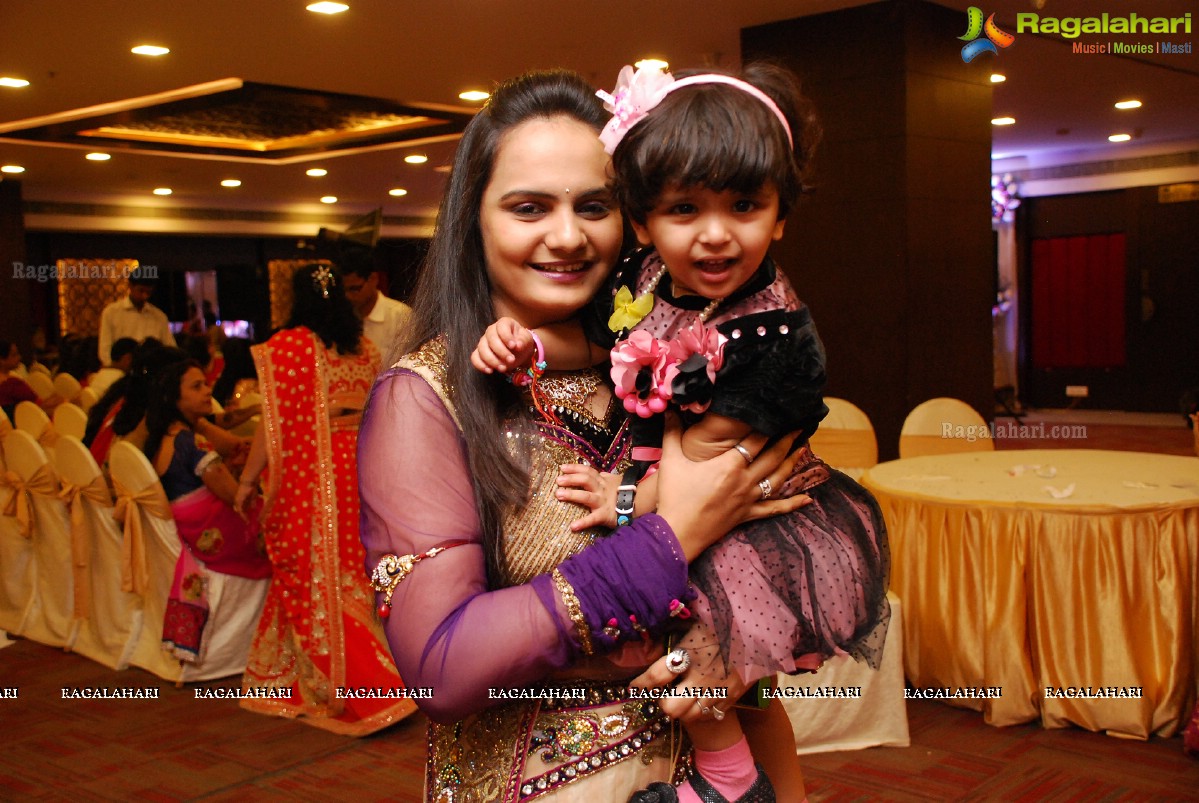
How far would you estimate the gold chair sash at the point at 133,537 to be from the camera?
468 centimetres

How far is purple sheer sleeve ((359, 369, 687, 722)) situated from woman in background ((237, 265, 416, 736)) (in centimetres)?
289

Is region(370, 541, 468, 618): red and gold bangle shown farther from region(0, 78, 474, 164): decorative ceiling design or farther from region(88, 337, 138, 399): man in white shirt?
region(0, 78, 474, 164): decorative ceiling design

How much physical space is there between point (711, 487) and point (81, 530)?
465cm

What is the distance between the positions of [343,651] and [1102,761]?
2684mm

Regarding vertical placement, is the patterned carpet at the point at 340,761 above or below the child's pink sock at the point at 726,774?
below

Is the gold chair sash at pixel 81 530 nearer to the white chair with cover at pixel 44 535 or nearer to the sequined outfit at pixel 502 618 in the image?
the white chair with cover at pixel 44 535

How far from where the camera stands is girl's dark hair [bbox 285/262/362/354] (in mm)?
4168

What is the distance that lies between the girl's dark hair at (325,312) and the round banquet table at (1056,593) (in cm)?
214

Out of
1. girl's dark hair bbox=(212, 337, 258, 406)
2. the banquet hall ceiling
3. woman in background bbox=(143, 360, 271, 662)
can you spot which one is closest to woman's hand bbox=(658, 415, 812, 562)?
the banquet hall ceiling

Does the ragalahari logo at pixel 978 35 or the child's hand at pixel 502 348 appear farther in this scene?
the ragalahari logo at pixel 978 35

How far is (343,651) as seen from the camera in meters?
4.09

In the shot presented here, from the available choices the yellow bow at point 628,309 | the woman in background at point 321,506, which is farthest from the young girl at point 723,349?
the woman in background at point 321,506

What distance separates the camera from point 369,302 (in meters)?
5.13

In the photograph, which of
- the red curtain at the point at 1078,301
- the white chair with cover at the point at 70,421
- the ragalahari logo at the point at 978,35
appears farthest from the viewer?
the red curtain at the point at 1078,301
